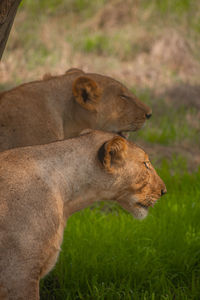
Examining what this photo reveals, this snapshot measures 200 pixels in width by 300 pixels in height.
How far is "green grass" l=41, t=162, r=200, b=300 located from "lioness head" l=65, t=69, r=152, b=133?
2.50ft

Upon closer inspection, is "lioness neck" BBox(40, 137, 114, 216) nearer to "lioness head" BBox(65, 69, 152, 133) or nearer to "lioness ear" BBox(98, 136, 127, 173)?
"lioness ear" BBox(98, 136, 127, 173)

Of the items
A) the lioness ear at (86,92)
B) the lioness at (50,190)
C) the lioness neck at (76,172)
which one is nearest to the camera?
the lioness at (50,190)

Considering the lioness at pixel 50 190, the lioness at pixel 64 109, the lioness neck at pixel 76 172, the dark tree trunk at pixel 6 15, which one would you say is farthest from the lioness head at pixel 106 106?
the lioness neck at pixel 76 172

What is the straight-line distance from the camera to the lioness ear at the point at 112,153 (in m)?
2.55

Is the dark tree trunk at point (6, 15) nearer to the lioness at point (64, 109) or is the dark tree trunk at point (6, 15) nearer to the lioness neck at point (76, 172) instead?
the lioness at point (64, 109)

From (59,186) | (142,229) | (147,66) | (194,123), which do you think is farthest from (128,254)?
(147,66)

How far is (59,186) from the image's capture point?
8.29ft

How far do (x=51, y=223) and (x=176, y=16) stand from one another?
824 centimetres

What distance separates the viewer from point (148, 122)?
6891 mm

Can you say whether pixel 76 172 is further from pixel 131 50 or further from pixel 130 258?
pixel 131 50

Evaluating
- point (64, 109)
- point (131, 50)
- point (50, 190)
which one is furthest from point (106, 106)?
point (131, 50)

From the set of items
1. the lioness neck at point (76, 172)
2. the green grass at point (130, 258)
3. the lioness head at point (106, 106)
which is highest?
the lioness neck at point (76, 172)

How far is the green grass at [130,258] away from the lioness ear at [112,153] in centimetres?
89

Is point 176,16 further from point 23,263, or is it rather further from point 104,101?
point 23,263
